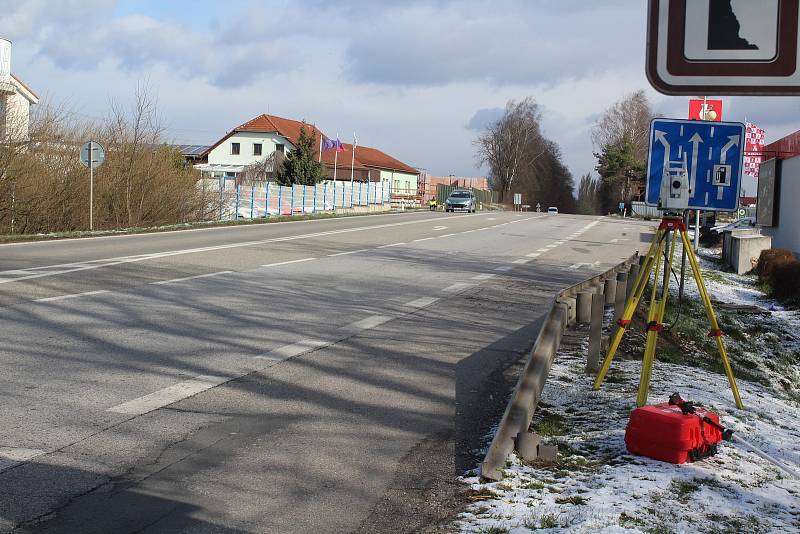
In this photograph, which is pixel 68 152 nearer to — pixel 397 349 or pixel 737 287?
pixel 737 287

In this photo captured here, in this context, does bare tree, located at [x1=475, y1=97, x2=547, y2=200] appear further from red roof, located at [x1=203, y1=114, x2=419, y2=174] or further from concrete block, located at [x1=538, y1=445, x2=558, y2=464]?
concrete block, located at [x1=538, y1=445, x2=558, y2=464]

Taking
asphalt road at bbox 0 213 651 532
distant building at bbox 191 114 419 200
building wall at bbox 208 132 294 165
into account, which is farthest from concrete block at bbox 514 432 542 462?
building wall at bbox 208 132 294 165

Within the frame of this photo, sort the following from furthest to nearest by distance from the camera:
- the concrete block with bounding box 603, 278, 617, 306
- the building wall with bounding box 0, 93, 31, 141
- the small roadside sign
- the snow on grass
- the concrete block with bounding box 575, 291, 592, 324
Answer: the small roadside sign → the building wall with bounding box 0, 93, 31, 141 → the concrete block with bounding box 603, 278, 617, 306 → the concrete block with bounding box 575, 291, 592, 324 → the snow on grass

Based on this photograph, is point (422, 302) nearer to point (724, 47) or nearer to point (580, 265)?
point (580, 265)

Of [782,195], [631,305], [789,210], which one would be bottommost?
[631,305]

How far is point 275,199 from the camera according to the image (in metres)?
42.7

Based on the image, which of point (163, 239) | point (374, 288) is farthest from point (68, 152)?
point (374, 288)

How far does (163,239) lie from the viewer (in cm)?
2248

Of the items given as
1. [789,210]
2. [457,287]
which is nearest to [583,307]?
[457,287]

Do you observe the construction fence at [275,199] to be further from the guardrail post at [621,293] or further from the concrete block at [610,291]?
the guardrail post at [621,293]

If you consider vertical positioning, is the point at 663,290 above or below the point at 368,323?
above

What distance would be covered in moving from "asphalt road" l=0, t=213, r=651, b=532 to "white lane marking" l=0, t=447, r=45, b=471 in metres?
0.02

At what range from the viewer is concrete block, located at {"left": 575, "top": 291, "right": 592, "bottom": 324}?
29.1ft

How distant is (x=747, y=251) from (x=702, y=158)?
15.1 m
